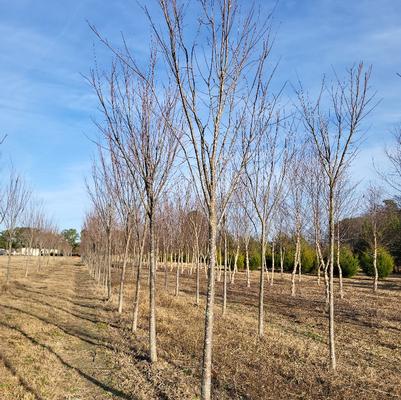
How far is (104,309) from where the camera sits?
13.3 m

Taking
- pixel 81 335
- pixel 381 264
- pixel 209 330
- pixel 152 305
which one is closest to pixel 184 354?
pixel 152 305

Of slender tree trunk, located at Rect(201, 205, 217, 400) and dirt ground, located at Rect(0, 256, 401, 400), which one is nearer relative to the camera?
slender tree trunk, located at Rect(201, 205, 217, 400)

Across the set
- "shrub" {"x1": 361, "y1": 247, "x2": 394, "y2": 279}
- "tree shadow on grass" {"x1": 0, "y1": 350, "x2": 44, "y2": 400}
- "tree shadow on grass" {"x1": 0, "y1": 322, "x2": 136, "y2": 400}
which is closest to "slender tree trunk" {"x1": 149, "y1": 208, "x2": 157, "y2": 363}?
"tree shadow on grass" {"x1": 0, "y1": 322, "x2": 136, "y2": 400}

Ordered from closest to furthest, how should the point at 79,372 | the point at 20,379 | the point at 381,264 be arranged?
1. the point at 20,379
2. the point at 79,372
3. the point at 381,264

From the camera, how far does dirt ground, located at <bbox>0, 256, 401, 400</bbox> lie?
220 inches

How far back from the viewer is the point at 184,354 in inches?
294

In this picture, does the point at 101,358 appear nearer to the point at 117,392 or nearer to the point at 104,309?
the point at 117,392

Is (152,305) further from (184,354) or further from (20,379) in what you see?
(20,379)

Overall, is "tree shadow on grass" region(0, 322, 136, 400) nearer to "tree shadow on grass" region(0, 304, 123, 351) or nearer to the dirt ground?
the dirt ground

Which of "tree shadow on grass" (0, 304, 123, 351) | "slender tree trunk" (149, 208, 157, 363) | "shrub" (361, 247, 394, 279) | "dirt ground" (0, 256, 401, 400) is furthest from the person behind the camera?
"shrub" (361, 247, 394, 279)

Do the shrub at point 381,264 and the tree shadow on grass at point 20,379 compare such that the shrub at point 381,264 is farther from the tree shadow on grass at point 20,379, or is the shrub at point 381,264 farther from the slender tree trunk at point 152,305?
the tree shadow on grass at point 20,379

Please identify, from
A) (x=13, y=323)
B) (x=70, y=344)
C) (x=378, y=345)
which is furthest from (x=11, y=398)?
(x=378, y=345)

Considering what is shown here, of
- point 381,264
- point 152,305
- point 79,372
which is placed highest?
point 381,264

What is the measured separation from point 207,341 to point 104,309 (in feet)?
31.4
